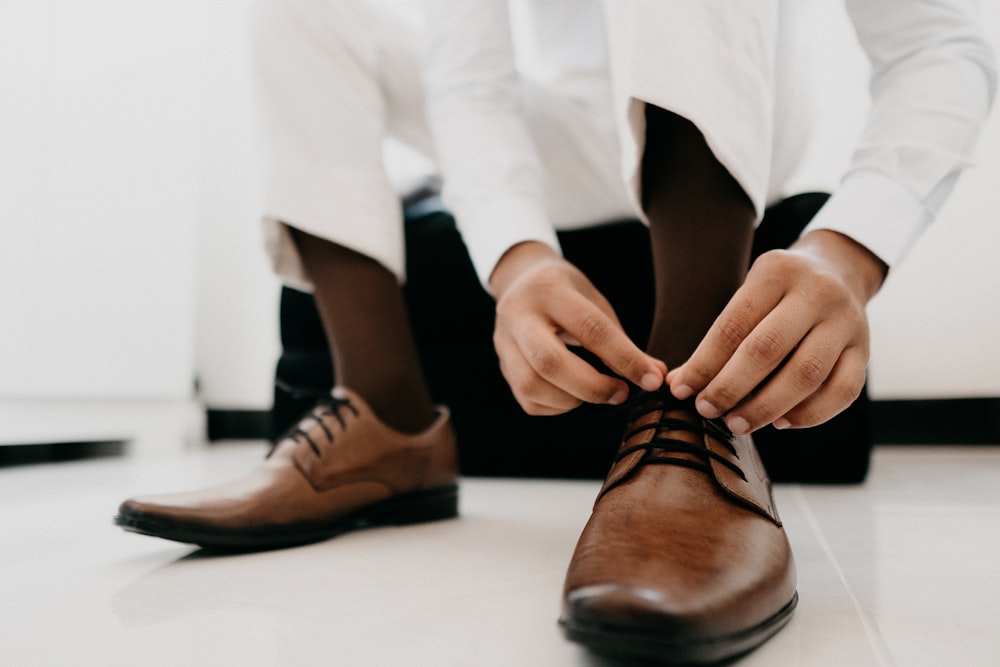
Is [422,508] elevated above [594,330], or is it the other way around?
[594,330]

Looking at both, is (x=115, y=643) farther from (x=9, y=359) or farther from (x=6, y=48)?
(x=6, y=48)

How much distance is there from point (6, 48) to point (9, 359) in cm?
61

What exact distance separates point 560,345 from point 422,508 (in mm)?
324

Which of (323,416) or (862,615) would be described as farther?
(323,416)

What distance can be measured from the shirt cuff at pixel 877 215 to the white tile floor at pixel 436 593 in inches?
8.8

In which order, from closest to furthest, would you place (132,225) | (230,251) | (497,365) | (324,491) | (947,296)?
1. (324,491)
2. (497,365)
3. (947,296)
4. (132,225)
5. (230,251)

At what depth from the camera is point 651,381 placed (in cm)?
40

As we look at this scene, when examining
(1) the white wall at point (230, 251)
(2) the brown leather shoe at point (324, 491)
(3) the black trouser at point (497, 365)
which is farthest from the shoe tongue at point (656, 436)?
(1) the white wall at point (230, 251)

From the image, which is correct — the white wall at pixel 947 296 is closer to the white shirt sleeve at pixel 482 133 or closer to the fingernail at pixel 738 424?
the white shirt sleeve at pixel 482 133

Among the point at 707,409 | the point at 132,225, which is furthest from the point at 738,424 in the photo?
the point at 132,225

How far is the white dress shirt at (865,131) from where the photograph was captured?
0.46 meters

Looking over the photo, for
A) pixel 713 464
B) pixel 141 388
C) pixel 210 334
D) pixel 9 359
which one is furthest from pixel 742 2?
pixel 210 334

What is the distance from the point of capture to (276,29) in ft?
2.20

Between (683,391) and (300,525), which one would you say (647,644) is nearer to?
(683,391)
